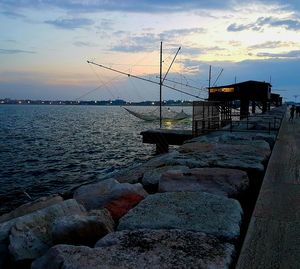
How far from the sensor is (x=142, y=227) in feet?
15.6

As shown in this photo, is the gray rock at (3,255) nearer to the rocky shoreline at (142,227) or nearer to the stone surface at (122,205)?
the rocky shoreline at (142,227)

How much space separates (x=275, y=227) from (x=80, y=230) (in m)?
2.51

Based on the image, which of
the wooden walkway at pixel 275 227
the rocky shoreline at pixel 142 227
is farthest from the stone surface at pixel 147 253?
the wooden walkway at pixel 275 227

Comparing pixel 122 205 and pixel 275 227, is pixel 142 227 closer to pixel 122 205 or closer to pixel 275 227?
pixel 122 205

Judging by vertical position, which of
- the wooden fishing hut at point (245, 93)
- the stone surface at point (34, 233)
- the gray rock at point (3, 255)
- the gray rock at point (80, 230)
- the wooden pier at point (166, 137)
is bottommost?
the wooden pier at point (166, 137)

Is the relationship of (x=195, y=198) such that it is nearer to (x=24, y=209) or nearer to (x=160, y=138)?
(x=24, y=209)

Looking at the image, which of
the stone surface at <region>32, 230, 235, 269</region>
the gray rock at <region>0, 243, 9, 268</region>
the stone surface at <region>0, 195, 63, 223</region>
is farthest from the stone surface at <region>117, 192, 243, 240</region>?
the stone surface at <region>0, 195, 63, 223</region>

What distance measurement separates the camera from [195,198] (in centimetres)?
575

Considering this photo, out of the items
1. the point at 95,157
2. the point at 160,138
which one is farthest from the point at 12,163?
the point at 160,138

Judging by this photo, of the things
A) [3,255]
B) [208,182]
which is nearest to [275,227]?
[208,182]

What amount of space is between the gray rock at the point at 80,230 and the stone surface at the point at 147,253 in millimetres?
340

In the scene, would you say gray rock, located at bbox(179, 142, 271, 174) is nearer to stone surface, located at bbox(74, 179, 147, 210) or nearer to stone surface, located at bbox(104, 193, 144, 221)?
stone surface, located at bbox(74, 179, 147, 210)

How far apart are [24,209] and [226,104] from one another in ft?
83.7

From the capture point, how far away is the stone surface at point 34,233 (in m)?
4.71
